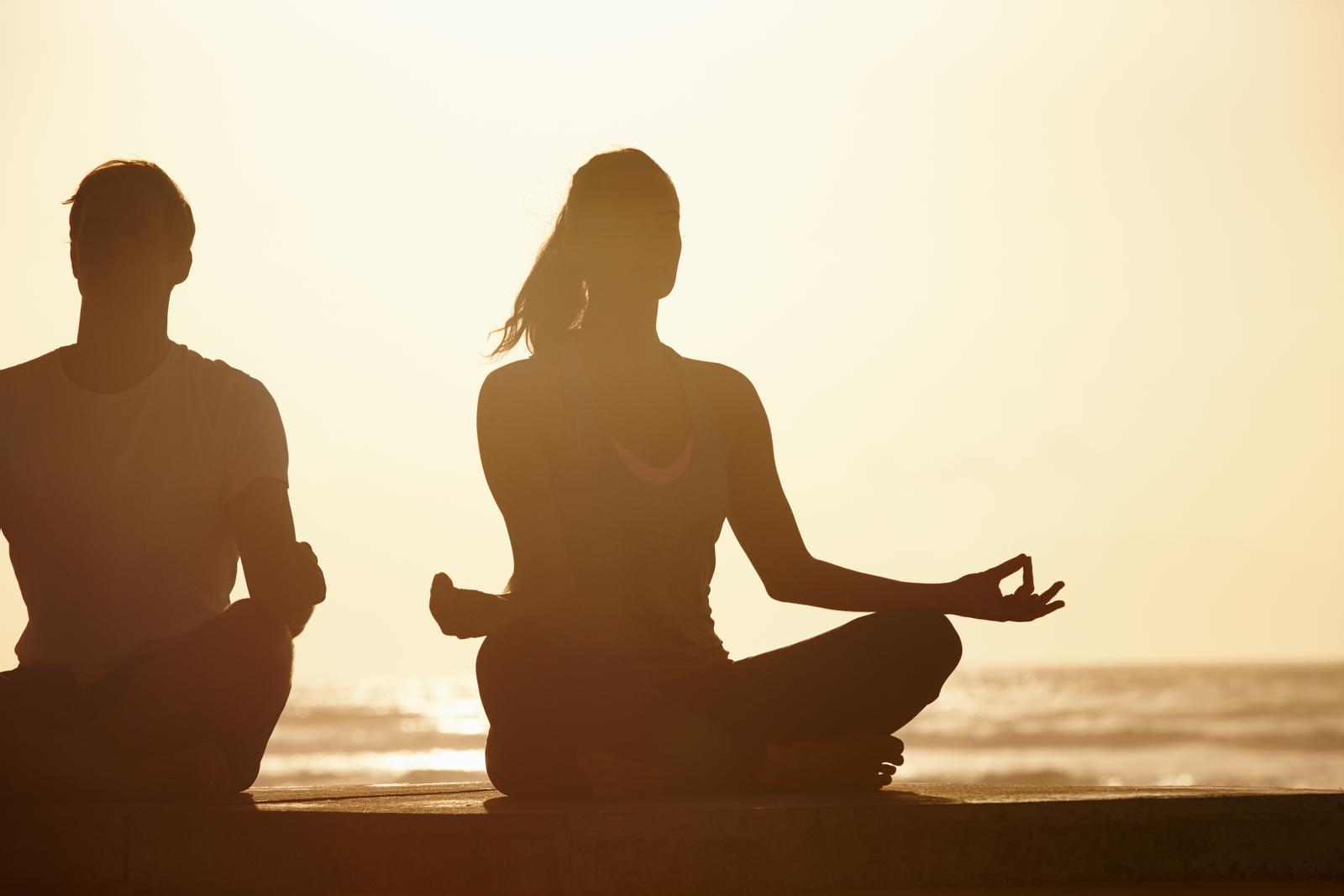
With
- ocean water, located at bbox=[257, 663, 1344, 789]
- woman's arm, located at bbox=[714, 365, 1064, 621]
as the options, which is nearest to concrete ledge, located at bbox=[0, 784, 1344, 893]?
woman's arm, located at bbox=[714, 365, 1064, 621]

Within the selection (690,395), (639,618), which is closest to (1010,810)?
(639,618)

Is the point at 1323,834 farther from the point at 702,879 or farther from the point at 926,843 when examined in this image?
the point at 702,879

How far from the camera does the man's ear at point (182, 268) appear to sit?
5660 mm

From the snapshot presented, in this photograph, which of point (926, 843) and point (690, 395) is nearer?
point (926, 843)

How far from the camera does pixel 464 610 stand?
189 inches

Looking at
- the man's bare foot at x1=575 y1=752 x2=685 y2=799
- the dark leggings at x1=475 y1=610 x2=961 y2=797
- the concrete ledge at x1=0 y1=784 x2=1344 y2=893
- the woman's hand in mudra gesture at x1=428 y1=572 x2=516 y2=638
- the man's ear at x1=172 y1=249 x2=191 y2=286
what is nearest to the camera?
the concrete ledge at x1=0 y1=784 x2=1344 y2=893

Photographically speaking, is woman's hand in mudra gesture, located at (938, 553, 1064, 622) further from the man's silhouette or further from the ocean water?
the ocean water

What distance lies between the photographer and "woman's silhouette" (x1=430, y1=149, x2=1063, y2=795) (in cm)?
521

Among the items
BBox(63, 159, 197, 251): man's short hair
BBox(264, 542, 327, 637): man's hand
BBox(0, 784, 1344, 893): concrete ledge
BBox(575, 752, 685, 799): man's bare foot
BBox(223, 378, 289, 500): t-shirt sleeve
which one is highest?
BBox(63, 159, 197, 251): man's short hair

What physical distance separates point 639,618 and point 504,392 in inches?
32.1

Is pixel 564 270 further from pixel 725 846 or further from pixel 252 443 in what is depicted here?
pixel 725 846

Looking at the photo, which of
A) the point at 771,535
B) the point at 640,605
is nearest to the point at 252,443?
the point at 640,605

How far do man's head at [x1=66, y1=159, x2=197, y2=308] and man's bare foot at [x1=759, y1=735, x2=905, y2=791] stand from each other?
2423 mm

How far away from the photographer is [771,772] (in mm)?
5297
